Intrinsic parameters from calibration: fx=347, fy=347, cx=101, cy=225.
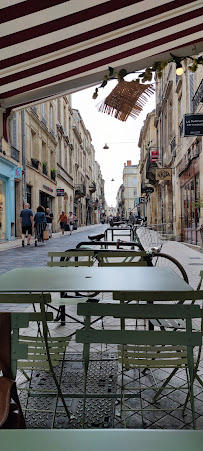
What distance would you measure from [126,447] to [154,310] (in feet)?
3.11

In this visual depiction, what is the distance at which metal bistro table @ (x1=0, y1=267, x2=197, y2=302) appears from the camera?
2502 mm

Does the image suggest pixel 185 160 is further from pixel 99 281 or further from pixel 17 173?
pixel 99 281

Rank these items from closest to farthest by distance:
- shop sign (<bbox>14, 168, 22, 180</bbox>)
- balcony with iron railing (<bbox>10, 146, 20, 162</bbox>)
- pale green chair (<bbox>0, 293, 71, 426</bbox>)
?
1. pale green chair (<bbox>0, 293, 71, 426</bbox>)
2. shop sign (<bbox>14, 168, 22, 180</bbox>)
3. balcony with iron railing (<bbox>10, 146, 20, 162</bbox>)

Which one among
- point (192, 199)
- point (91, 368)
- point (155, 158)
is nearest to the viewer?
point (91, 368)

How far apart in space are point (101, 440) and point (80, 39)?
326 centimetres

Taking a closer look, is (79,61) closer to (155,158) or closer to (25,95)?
(25,95)

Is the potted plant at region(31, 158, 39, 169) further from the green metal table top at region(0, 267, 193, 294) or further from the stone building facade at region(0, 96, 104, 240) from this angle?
Answer: the green metal table top at region(0, 267, 193, 294)

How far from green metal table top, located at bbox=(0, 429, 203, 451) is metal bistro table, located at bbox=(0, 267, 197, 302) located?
109cm

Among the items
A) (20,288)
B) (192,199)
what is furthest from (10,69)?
(192,199)

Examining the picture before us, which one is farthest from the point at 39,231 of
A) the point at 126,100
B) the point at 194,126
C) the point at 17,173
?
the point at 126,100

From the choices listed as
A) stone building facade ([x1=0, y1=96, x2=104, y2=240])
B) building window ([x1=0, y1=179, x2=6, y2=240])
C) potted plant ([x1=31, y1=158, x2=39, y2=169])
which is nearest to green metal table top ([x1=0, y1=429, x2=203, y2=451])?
stone building facade ([x1=0, y1=96, x2=104, y2=240])

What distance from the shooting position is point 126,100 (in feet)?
13.1

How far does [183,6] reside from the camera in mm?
3197

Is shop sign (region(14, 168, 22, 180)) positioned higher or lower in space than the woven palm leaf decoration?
higher
